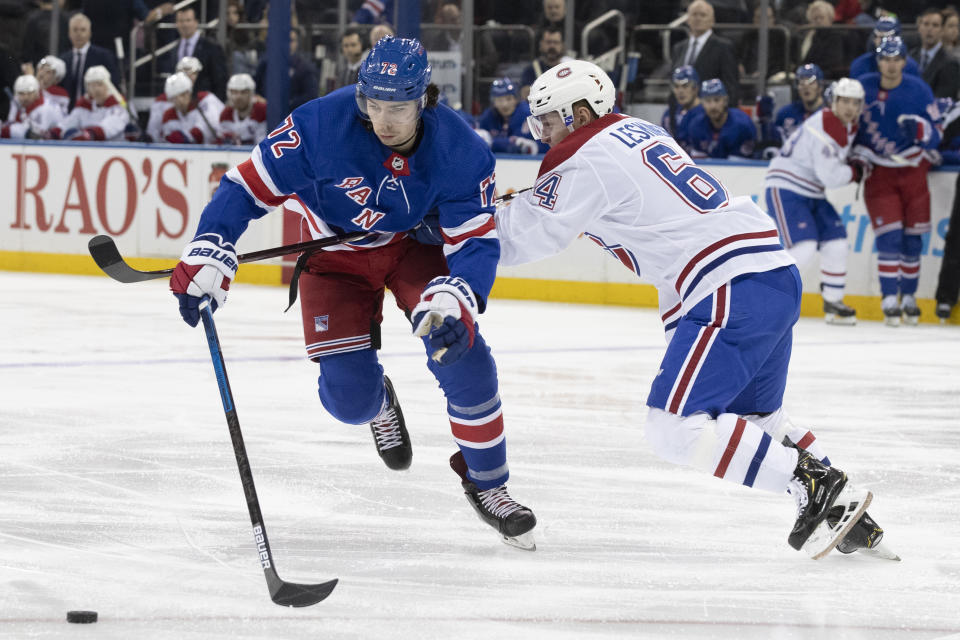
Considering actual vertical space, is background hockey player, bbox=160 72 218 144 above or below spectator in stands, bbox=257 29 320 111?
below

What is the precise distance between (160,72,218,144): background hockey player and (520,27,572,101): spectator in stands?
88.0 inches

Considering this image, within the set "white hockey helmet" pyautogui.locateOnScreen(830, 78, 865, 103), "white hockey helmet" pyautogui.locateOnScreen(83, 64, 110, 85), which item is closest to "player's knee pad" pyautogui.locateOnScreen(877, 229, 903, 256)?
"white hockey helmet" pyautogui.locateOnScreen(830, 78, 865, 103)

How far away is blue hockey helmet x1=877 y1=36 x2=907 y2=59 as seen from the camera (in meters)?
8.18

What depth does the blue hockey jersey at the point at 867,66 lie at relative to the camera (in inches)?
333

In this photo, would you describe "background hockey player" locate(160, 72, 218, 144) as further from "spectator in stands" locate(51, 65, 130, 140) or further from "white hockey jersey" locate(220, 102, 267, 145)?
"spectator in stands" locate(51, 65, 130, 140)

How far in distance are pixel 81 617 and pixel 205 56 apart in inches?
345

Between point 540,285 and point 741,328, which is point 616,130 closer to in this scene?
point 741,328

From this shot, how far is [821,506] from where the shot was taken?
2977 mm

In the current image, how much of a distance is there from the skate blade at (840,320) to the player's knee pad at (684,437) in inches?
216

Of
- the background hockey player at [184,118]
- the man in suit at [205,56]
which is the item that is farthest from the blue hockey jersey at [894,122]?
the man in suit at [205,56]

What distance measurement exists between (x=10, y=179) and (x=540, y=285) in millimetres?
4025

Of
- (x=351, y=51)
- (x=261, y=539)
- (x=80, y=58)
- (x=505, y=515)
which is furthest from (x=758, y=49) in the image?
(x=261, y=539)

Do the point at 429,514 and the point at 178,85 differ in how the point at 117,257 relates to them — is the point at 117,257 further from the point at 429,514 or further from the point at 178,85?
the point at 178,85

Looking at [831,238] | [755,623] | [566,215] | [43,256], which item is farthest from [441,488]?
[43,256]
